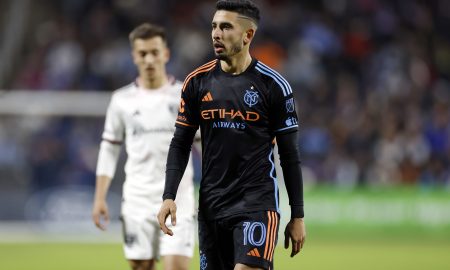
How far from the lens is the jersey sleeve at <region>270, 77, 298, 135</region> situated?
6098mm

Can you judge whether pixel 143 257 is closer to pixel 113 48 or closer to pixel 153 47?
pixel 153 47

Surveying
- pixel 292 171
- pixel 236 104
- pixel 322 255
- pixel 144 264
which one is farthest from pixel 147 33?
pixel 322 255

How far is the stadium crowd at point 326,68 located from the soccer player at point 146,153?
8960mm

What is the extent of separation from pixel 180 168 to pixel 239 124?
1.61ft

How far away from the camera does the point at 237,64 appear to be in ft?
20.3

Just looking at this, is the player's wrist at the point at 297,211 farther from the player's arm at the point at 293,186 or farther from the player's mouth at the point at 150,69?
the player's mouth at the point at 150,69

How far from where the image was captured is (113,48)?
2011 centimetres

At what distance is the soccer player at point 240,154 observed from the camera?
6.04m

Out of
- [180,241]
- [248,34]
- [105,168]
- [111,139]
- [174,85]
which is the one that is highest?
[174,85]

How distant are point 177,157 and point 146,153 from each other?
1717 mm

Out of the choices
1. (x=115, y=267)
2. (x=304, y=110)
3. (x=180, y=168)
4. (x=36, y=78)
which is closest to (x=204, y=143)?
(x=180, y=168)

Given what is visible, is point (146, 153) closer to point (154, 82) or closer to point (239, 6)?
point (154, 82)

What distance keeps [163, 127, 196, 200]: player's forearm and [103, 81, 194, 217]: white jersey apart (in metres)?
1.52

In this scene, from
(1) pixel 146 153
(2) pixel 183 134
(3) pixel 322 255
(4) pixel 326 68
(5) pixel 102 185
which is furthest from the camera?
(4) pixel 326 68
